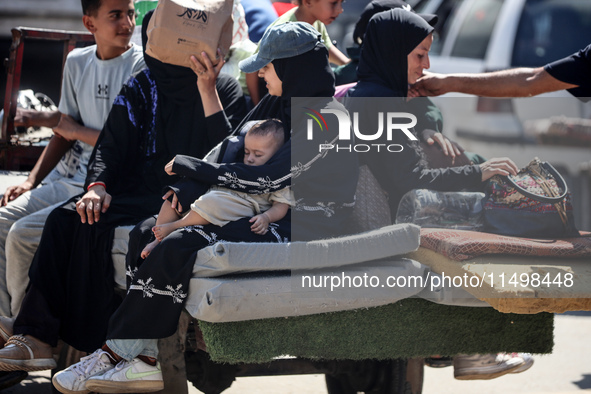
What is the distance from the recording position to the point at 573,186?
7.52 meters

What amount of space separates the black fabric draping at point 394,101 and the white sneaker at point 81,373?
132 centimetres

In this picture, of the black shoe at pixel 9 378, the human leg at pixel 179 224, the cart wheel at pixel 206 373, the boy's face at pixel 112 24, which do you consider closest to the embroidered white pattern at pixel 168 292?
the human leg at pixel 179 224

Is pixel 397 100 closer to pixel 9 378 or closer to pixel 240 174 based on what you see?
pixel 240 174

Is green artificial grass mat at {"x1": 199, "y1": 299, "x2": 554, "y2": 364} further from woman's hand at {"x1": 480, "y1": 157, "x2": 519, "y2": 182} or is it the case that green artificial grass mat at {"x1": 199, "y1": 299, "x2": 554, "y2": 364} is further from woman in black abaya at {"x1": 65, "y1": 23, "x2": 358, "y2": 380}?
woman's hand at {"x1": 480, "y1": 157, "x2": 519, "y2": 182}

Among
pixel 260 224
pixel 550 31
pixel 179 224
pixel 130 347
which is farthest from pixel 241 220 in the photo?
pixel 550 31

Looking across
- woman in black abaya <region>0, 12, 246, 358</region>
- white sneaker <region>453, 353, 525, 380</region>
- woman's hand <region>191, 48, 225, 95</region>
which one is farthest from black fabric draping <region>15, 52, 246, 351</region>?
white sneaker <region>453, 353, 525, 380</region>

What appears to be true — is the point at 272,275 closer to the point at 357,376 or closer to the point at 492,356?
the point at 357,376

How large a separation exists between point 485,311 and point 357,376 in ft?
2.20

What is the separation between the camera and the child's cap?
10.6 ft

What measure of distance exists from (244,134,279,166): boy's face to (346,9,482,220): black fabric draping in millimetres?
504

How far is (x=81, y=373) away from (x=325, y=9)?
2.34 metres

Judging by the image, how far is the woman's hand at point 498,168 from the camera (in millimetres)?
3346

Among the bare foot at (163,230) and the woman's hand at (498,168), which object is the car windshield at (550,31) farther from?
the bare foot at (163,230)

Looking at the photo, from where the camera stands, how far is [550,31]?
768 centimetres
